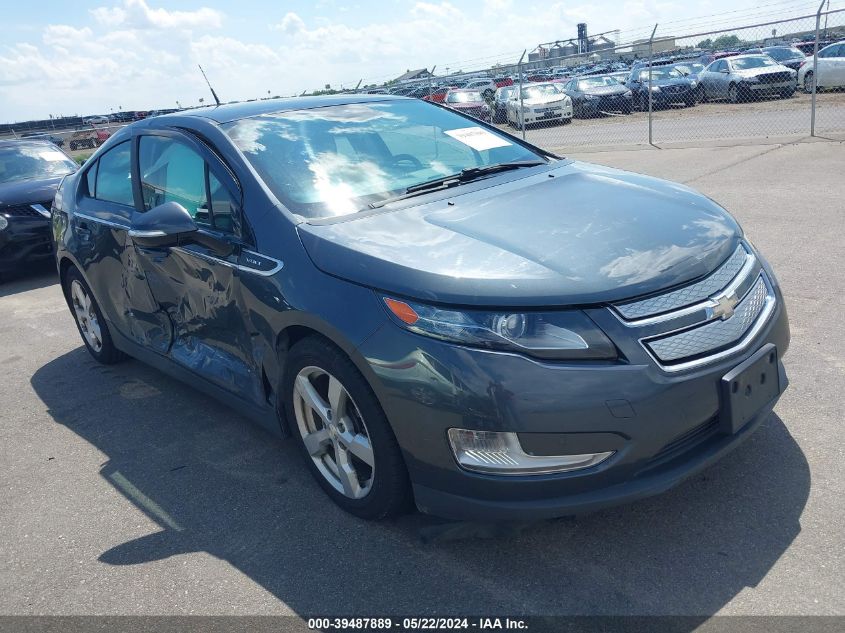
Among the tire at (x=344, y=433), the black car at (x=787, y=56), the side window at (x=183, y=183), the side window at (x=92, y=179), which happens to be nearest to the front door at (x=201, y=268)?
the side window at (x=183, y=183)

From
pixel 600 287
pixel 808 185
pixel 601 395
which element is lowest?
pixel 808 185

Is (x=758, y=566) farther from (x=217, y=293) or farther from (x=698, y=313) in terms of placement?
(x=217, y=293)

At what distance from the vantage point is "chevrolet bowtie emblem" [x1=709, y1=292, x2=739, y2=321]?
8.58 feet

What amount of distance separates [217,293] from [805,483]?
2603mm

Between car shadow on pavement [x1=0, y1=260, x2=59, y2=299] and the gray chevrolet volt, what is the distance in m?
5.26

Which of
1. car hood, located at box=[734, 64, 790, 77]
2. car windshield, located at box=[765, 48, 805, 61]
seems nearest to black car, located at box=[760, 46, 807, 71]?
car windshield, located at box=[765, 48, 805, 61]

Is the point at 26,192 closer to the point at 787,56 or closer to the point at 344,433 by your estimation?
the point at 344,433

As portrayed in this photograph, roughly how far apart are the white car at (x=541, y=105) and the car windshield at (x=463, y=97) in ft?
4.66

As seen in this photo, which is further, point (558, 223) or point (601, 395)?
point (558, 223)

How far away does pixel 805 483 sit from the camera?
2953mm

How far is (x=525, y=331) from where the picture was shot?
2.46 metres

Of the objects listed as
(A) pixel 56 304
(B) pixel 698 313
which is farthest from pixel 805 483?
(A) pixel 56 304

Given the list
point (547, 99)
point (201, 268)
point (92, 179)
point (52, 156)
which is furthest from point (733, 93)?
point (201, 268)

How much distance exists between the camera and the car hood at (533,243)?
2.54 meters
